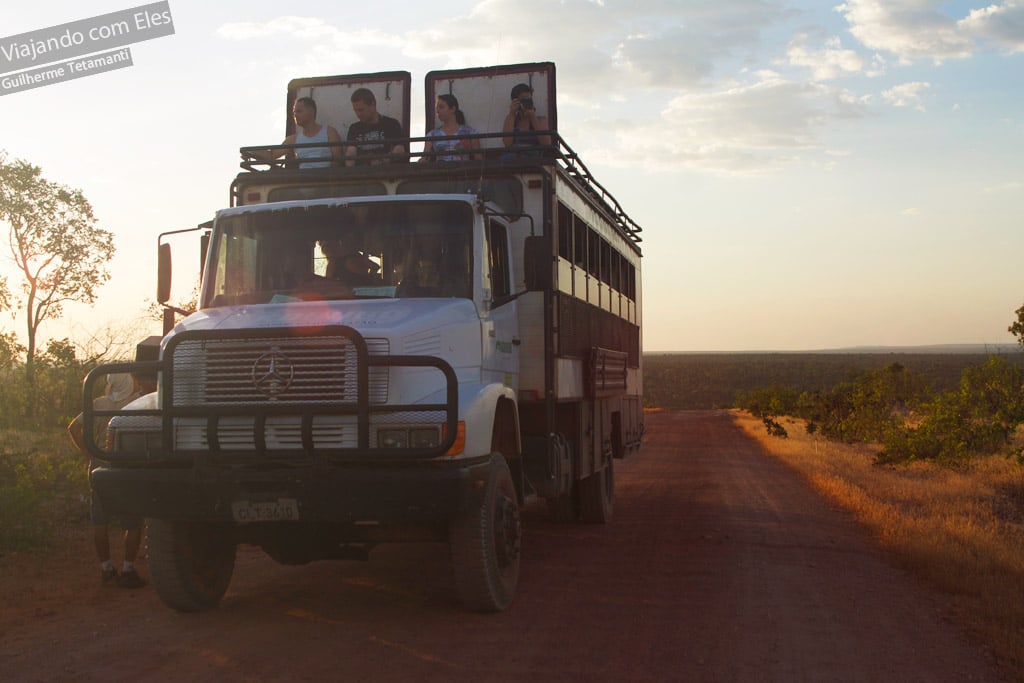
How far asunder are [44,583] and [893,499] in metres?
10.0

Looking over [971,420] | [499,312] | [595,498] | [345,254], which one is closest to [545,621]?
[499,312]

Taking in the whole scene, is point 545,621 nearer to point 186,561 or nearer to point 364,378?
point 364,378

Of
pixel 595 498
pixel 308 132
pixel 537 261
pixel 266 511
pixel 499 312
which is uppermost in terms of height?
pixel 308 132

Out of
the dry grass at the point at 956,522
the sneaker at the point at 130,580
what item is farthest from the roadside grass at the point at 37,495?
the dry grass at the point at 956,522

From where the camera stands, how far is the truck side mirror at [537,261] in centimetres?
800

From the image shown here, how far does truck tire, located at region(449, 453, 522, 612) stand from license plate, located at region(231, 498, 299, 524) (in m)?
1.05

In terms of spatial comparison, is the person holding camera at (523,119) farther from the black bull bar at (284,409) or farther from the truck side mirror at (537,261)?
the black bull bar at (284,409)

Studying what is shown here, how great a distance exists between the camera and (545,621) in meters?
7.15

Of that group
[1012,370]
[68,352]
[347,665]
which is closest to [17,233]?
[68,352]

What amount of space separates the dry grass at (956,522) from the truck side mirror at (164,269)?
633 cm

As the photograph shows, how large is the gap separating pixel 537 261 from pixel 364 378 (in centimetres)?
200

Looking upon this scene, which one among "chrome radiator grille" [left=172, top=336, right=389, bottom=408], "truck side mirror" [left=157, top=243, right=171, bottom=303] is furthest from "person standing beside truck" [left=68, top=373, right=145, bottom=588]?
"chrome radiator grille" [left=172, top=336, right=389, bottom=408]

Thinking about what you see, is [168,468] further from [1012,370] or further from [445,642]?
[1012,370]

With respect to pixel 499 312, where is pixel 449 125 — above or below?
above
